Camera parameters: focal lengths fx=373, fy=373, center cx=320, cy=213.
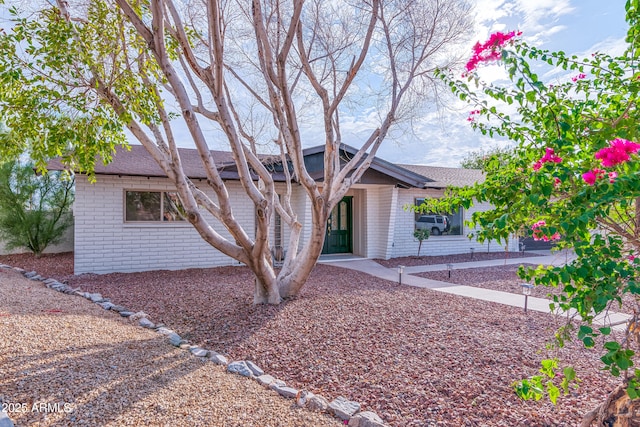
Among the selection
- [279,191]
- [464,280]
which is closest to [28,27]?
[279,191]

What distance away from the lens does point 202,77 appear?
4.99 metres

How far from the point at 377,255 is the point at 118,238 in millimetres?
8317

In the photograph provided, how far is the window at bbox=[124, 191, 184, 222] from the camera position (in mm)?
10461

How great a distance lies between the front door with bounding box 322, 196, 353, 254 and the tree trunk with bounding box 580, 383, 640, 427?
11534 millimetres

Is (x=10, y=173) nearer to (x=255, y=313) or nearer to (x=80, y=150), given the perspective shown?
(x=80, y=150)

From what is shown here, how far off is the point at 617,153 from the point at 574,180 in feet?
0.64

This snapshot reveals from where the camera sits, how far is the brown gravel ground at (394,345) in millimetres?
3086

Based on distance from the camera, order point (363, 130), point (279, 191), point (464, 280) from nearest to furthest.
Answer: point (464, 280) → point (363, 130) → point (279, 191)

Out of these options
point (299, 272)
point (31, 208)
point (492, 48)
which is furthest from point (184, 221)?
point (492, 48)

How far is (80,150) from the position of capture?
4.55 meters

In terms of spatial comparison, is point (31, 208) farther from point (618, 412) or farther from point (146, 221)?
point (618, 412)

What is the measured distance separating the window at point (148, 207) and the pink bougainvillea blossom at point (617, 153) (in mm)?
10224

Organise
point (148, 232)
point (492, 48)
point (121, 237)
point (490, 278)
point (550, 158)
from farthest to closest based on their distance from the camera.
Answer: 1. point (148, 232)
2. point (121, 237)
3. point (490, 278)
4. point (492, 48)
5. point (550, 158)

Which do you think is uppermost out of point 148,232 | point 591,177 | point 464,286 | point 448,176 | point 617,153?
point 448,176
